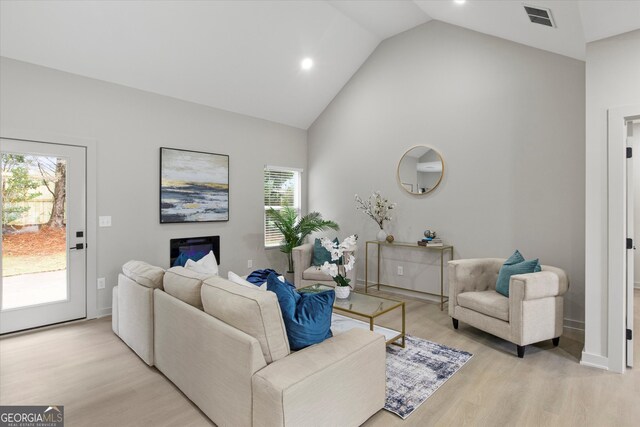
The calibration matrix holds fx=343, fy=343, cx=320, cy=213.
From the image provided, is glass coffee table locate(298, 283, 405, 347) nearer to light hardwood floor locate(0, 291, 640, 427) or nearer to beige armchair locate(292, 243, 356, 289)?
light hardwood floor locate(0, 291, 640, 427)

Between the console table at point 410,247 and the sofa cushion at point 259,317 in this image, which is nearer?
the sofa cushion at point 259,317

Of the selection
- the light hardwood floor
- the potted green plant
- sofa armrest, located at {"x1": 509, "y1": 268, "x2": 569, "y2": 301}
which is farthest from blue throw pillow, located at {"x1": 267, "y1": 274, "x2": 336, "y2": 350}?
the potted green plant

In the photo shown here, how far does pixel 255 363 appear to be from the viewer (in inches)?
67.3

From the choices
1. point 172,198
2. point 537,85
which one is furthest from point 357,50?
point 172,198

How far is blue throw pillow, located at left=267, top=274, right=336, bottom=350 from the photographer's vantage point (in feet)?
6.30

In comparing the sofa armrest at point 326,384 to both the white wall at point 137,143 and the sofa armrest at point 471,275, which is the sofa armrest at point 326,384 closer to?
the sofa armrest at point 471,275

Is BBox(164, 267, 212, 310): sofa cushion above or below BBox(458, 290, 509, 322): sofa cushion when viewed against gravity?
above

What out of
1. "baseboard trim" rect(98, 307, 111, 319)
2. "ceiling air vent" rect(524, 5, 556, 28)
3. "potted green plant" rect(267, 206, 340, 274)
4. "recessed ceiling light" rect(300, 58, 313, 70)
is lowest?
"baseboard trim" rect(98, 307, 111, 319)

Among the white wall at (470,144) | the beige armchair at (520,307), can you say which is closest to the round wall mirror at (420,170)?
the white wall at (470,144)

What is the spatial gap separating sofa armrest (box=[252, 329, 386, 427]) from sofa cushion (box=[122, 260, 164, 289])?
1491mm

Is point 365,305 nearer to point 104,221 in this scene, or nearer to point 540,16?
point 540,16

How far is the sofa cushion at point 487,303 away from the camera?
3092 millimetres

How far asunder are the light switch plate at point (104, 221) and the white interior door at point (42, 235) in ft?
0.51

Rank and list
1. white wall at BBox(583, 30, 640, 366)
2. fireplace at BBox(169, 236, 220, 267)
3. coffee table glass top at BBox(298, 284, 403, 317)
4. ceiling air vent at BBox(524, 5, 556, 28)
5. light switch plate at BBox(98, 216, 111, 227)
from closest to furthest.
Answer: white wall at BBox(583, 30, 640, 366)
ceiling air vent at BBox(524, 5, 556, 28)
coffee table glass top at BBox(298, 284, 403, 317)
light switch plate at BBox(98, 216, 111, 227)
fireplace at BBox(169, 236, 220, 267)
